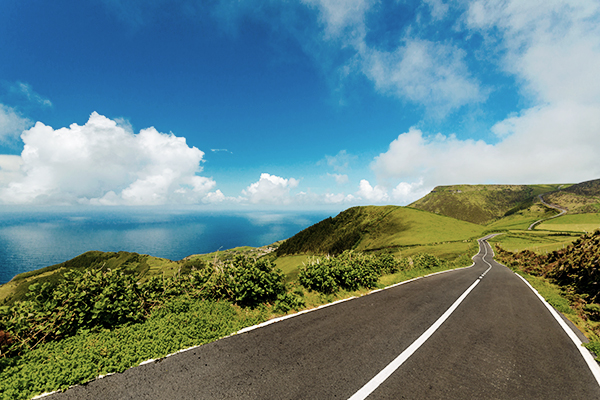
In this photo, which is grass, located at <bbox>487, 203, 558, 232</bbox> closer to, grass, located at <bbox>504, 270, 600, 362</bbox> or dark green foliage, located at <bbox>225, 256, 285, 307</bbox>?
grass, located at <bbox>504, 270, 600, 362</bbox>

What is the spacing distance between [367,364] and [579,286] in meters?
17.5

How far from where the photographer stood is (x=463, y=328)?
7387 millimetres

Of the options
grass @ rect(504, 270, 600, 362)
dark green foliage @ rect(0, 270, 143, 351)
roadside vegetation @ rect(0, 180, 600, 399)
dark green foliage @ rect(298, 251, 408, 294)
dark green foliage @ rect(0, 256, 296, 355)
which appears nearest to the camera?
roadside vegetation @ rect(0, 180, 600, 399)

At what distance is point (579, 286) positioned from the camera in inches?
529

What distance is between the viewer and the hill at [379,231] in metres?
70.9

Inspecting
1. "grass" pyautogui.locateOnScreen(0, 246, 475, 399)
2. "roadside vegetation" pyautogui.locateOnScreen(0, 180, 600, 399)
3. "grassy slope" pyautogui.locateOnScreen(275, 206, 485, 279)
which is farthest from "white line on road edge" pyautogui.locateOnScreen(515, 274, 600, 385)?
"grassy slope" pyautogui.locateOnScreen(275, 206, 485, 279)

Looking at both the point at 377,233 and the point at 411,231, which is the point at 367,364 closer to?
the point at 411,231

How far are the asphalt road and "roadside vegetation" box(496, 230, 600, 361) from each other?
2.10 metres

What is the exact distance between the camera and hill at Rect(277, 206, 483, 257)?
7088cm

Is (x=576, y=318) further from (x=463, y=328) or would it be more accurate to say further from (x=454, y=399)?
(x=454, y=399)

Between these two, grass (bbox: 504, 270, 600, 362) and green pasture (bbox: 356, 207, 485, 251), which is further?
green pasture (bbox: 356, 207, 485, 251)

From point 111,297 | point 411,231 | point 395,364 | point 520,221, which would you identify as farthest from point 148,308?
point 520,221

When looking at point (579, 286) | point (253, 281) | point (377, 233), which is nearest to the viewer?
point (253, 281)

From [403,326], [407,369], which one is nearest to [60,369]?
[407,369]
